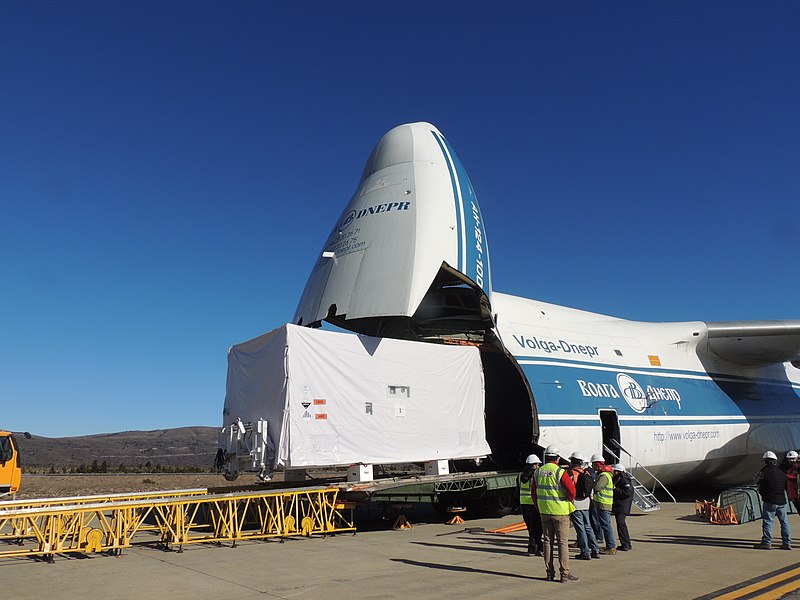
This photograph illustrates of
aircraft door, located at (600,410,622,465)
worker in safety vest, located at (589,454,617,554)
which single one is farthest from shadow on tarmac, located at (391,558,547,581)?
aircraft door, located at (600,410,622,465)

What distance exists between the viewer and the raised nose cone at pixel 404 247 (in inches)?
504

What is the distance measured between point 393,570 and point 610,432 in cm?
A: 968

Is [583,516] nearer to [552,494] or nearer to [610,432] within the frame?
[552,494]

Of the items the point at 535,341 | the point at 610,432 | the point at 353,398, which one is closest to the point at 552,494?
the point at 353,398

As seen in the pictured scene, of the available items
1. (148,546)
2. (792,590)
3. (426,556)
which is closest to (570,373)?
(426,556)

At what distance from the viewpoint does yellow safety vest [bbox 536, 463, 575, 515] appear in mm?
8039

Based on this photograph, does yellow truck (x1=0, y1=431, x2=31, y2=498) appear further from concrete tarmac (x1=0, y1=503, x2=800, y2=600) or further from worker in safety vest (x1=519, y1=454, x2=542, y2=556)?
worker in safety vest (x1=519, y1=454, x2=542, y2=556)

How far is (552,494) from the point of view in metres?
8.11

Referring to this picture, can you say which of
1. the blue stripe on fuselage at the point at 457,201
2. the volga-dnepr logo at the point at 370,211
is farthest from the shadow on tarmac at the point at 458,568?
the volga-dnepr logo at the point at 370,211

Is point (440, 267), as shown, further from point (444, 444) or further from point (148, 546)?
point (148, 546)

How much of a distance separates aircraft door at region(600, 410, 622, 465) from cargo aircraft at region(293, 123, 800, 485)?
0.03 m

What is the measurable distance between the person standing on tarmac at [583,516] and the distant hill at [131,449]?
200 ft

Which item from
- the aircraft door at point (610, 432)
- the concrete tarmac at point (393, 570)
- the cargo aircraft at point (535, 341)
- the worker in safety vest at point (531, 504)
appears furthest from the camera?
the aircraft door at point (610, 432)

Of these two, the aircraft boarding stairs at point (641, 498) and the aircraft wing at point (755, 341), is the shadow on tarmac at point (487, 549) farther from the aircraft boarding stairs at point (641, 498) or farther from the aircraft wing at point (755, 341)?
the aircraft wing at point (755, 341)
